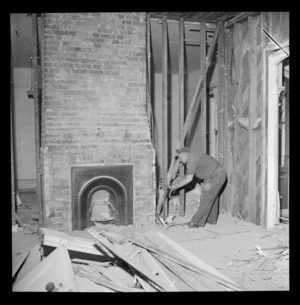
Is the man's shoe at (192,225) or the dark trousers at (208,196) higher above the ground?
the dark trousers at (208,196)

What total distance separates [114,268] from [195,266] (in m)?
0.96

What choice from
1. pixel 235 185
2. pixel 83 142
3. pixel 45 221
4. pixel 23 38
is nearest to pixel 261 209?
pixel 235 185

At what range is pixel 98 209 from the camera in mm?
5395

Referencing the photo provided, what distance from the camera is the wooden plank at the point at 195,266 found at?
3.23m

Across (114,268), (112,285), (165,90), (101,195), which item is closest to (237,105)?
(165,90)

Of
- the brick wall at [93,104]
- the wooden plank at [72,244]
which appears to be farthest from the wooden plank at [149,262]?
the brick wall at [93,104]

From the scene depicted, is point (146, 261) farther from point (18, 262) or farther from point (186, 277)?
point (18, 262)

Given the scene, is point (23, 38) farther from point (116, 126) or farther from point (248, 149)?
point (248, 149)

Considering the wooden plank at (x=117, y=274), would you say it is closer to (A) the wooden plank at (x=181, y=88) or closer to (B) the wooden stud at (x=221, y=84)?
(A) the wooden plank at (x=181, y=88)

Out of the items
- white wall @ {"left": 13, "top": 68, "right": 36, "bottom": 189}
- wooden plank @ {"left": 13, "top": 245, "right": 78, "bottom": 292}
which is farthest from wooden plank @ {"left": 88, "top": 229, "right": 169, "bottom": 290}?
white wall @ {"left": 13, "top": 68, "right": 36, "bottom": 189}

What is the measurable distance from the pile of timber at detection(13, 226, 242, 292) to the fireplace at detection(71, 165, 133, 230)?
3.29ft

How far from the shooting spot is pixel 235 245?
183 inches

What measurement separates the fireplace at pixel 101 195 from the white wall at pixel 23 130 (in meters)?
4.46

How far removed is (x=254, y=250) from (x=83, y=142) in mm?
2906
